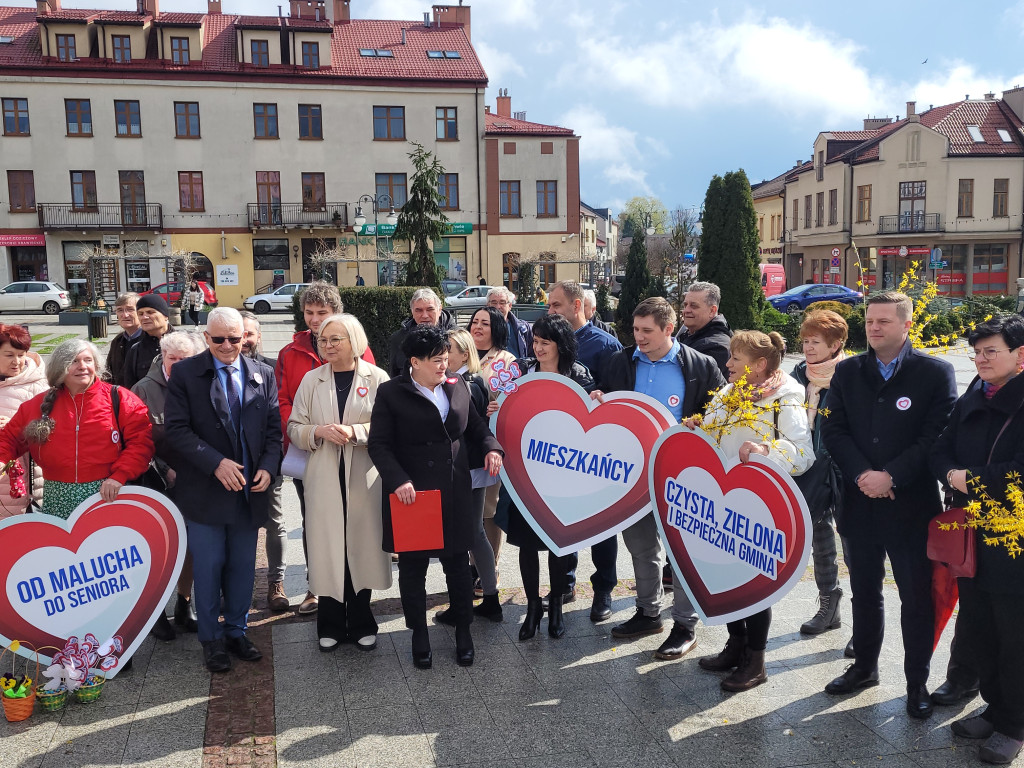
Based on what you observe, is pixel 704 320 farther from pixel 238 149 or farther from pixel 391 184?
pixel 238 149

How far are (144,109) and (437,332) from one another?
131ft

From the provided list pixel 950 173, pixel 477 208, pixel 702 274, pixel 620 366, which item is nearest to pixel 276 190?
pixel 477 208

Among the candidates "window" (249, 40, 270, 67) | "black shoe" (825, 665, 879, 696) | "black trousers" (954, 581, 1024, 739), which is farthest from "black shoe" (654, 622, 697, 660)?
"window" (249, 40, 270, 67)

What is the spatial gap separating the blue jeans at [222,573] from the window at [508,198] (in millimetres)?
38836

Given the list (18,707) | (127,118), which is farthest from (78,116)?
(18,707)

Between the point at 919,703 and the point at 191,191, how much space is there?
135 feet

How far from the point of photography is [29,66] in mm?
37656

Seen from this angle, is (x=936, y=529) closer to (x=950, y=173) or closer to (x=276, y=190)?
(x=276, y=190)

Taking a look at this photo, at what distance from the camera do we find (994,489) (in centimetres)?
360

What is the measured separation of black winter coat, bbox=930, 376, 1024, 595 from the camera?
Answer: 361cm

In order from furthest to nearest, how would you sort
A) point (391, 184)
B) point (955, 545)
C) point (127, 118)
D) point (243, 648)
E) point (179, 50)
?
point (391, 184)
point (179, 50)
point (127, 118)
point (243, 648)
point (955, 545)

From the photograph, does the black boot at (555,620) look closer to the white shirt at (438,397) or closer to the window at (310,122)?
the white shirt at (438,397)

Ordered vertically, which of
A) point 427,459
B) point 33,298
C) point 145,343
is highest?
point 33,298

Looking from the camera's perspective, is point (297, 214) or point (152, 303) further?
point (297, 214)
